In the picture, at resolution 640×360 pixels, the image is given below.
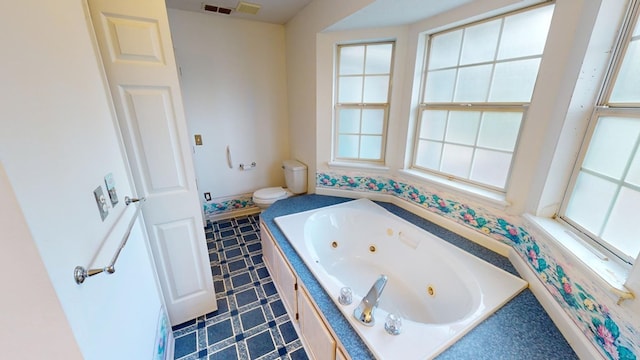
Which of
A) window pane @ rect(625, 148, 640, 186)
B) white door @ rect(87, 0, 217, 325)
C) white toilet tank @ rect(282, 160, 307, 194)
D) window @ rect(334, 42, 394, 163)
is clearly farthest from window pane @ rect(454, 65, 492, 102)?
white door @ rect(87, 0, 217, 325)

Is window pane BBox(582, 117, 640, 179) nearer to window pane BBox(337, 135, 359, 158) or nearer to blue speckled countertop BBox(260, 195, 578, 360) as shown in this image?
blue speckled countertop BBox(260, 195, 578, 360)

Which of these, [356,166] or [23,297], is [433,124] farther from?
[23,297]

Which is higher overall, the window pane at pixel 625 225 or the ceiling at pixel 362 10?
the ceiling at pixel 362 10

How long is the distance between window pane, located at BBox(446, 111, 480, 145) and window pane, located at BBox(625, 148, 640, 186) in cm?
84

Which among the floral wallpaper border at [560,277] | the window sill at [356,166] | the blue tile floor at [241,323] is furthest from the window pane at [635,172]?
the blue tile floor at [241,323]

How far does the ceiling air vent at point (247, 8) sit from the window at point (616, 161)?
2.52 metres

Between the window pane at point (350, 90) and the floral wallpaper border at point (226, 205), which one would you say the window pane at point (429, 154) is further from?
the floral wallpaper border at point (226, 205)

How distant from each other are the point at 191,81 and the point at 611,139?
125 inches

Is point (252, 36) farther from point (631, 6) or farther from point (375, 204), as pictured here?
point (631, 6)

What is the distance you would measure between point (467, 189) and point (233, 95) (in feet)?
8.46


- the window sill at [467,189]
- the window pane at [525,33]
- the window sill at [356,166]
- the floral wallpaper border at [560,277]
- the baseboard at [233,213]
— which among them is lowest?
the baseboard at [233,213]

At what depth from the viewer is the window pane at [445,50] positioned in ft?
5.77

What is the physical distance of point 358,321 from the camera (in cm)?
110

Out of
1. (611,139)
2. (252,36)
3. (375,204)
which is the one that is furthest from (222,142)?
(611,139)
